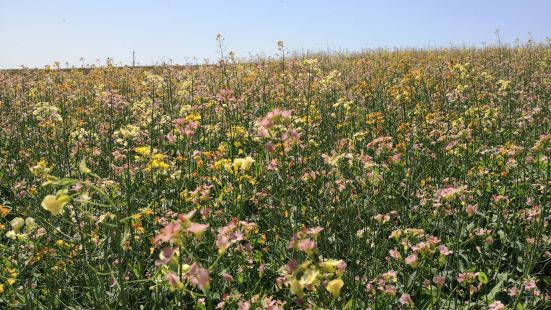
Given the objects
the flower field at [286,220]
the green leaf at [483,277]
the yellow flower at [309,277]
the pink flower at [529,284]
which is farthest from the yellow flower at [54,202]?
the green leaf at [483,277]

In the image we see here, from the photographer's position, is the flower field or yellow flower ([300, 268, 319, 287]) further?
the flower field

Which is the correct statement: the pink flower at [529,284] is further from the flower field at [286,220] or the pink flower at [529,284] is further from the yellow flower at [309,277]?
the yellow flower at [309,277]

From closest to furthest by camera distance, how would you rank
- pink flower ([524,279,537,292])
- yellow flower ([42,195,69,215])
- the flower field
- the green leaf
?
1. yellow flower ([42,195,69,215])
2. the flower field
3. pink flower ([524,279,537,292])
4. the green leaf

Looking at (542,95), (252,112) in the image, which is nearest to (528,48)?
(542,95)

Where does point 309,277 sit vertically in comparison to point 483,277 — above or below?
above

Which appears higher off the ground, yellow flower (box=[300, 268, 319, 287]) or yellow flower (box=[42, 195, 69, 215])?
yellow flower (box=[42, 195, 69, 215])

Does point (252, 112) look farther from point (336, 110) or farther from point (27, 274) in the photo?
point (27, 274)

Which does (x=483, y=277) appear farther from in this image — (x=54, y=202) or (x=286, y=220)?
(x=54, y=202)

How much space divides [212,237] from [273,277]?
0.46 metres

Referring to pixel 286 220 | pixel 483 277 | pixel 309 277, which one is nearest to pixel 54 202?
pixel 309 277

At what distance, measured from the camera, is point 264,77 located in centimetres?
775

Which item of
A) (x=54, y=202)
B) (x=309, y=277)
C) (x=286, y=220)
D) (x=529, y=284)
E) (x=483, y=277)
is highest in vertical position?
(x=54, y=202)

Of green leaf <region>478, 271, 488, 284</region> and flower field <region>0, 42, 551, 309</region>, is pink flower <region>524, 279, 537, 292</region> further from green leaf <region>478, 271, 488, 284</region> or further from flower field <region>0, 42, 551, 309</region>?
green leaf <region>478, 271, 488, 284</region>

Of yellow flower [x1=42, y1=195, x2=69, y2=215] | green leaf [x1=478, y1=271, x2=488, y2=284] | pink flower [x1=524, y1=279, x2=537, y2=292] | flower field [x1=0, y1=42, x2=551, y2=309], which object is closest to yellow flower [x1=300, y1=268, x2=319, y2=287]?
flower field [x1=0, y1=42, x2=551, y2=309]
